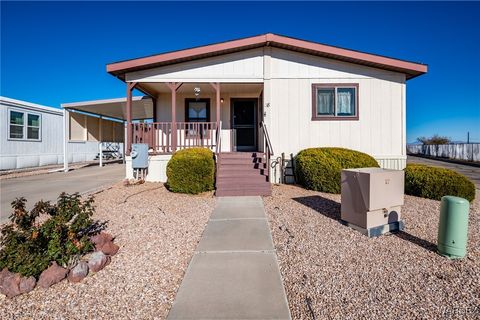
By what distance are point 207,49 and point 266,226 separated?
6.20m

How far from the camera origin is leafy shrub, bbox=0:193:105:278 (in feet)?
8.29

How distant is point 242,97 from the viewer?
1028 centimetres

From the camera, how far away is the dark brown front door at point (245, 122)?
1033 cm

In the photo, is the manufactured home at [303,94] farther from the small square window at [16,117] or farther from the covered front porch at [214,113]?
the small square window at [16,117]

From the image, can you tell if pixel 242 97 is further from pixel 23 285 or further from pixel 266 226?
pixel 23 285

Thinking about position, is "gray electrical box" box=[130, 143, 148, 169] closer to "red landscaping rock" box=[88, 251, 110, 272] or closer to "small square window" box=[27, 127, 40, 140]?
"red landscaping rock" box=[88, 251, 110, 272]

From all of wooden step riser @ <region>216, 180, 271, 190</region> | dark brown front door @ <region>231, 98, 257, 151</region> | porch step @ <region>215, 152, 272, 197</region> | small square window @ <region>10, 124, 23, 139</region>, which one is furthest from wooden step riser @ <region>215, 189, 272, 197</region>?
small square window @ <region>10, 124, 23, 139</region>

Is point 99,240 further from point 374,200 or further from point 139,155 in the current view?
point 139,155

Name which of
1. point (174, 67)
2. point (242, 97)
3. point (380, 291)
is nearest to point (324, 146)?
point (242, 97)

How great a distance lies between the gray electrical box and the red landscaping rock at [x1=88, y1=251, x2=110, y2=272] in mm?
5232

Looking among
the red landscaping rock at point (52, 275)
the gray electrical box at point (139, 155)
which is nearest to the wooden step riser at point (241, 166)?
the gray electrical box at point (139, 155)

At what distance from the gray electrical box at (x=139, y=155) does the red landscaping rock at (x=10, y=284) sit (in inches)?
220

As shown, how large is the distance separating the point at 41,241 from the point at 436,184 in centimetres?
778

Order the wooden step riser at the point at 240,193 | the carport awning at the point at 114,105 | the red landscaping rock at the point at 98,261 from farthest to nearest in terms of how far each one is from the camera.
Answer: the carport awning at the point at 114,105 → the wooden step riser at the point at 240,193 → the red landscaping rock at the point at 98,261
